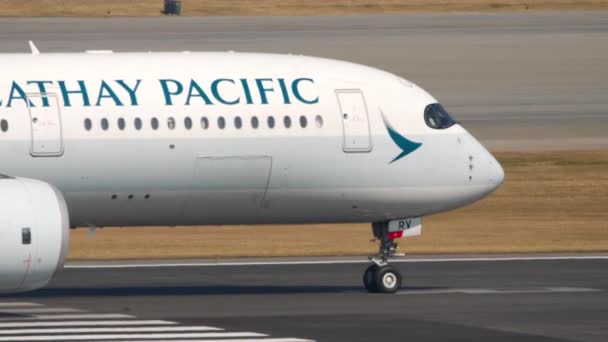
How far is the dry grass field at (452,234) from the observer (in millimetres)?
37094

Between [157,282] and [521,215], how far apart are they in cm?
1377

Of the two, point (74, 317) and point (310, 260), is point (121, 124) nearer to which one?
point (74, 317)

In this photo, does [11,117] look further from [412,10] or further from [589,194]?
[412,10]

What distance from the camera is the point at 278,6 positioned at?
10581cm

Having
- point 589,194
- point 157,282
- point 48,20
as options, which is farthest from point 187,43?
point 157,282

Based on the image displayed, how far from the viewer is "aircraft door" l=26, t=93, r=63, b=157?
28172 millimetres

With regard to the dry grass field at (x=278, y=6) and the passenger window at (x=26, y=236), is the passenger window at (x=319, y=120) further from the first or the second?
the dry grass field at (x=278, y=6)

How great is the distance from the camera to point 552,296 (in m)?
29.1

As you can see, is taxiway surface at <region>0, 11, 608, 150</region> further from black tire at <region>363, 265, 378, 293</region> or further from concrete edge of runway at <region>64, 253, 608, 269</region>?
black tire at <region>363, 265, 378, 293</region>

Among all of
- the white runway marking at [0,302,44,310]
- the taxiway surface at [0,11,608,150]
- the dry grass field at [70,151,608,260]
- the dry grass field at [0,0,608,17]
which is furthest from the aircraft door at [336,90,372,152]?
the dry grass field at [0,0,608,17]

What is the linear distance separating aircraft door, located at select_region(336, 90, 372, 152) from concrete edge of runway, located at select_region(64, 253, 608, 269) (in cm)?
581

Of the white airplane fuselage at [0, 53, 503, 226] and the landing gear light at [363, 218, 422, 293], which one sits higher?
the white airplane fuselage at [0, 53, 503, 226]

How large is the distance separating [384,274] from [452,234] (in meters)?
10.4

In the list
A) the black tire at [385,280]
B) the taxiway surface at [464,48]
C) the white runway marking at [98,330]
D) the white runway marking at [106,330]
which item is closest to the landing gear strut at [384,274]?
Result: the black tire at [385,280]
